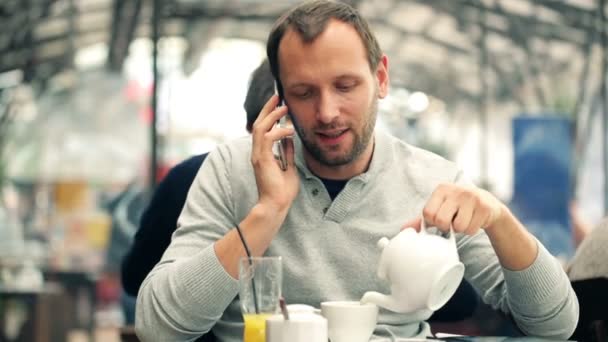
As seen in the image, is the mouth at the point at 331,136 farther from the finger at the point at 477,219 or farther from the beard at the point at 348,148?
the finger at the point at 477,219

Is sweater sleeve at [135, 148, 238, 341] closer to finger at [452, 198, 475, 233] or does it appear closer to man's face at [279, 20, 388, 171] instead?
man's face at [279, 20, 388, 171]

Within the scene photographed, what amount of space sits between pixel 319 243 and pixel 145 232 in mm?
1096

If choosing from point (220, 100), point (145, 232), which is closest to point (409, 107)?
point (220, 100)

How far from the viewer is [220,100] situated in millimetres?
7074

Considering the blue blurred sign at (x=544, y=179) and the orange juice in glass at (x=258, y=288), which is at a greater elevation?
the orange juice in glass at (x=258, y=288)

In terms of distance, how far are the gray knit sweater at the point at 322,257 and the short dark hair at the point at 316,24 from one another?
0.21 m

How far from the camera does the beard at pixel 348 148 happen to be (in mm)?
1954

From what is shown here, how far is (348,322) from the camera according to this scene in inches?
63.5

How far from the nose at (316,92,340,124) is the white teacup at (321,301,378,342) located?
1.32ft

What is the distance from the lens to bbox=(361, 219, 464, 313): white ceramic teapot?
5.17 ft

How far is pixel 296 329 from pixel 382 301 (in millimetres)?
214

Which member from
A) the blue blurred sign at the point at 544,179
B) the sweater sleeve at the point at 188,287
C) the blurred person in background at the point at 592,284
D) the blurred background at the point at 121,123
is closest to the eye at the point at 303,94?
the sweater sleeve at the point at 188,287

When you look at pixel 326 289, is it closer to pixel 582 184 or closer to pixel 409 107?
pixel 409 107

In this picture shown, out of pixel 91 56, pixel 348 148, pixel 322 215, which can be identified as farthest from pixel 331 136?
pixel 91 56
